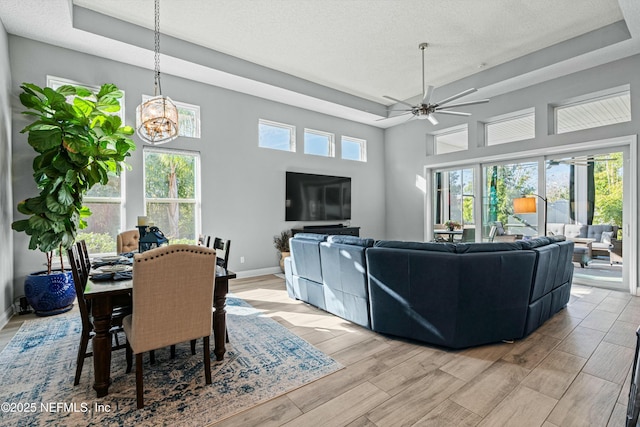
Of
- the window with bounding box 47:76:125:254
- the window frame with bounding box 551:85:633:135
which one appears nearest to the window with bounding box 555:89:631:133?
the window frame with bounding box 551:85:633:135

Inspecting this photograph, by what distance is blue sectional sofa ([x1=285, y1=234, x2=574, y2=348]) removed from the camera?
2.59 m

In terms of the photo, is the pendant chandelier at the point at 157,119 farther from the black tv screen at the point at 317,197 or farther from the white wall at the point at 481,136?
the white wall at the point at 481,136

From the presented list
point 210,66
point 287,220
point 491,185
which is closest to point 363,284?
point 287,220

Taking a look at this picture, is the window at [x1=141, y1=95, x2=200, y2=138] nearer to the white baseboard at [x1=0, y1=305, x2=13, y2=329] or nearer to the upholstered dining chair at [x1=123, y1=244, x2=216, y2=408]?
the white baseboard at [x1=0, y1=305, x2=13, y2=329]

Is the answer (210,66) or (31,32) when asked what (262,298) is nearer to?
(210,66)

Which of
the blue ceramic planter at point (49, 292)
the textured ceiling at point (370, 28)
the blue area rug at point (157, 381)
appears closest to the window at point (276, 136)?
the textured ceiling at point (370, 28)

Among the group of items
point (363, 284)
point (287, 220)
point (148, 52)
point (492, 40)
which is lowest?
point (363, 284)

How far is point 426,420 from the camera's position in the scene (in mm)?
1790

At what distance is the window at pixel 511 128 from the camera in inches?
217

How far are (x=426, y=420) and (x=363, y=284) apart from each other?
4.49 ft

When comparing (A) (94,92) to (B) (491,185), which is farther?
(B) (491,185)

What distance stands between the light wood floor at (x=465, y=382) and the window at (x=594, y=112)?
3.08 m

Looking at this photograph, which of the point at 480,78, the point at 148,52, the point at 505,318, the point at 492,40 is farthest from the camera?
the point at 480,78

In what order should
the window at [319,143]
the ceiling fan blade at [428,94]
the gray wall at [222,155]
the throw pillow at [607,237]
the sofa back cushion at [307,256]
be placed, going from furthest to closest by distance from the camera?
the window at [319,143] → the throw pillow at [607,237] → the ceiling fan blade at [428,94] → the gray wall at [222,155] → the sofa back cushion at [307,256]
